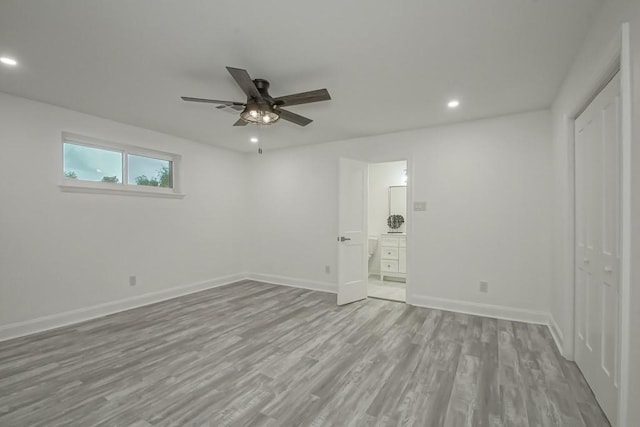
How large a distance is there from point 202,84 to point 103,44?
0.81 meters

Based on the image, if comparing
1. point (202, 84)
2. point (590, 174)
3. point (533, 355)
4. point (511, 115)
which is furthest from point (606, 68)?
point (202, 84)

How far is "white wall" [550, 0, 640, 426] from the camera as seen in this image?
131 cm

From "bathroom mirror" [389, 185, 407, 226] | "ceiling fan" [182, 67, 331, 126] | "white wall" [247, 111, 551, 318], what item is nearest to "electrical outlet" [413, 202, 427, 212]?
"white wall" [247, 111, 551, 318]

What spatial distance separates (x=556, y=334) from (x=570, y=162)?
1761 mm

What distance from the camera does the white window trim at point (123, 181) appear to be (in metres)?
3.54

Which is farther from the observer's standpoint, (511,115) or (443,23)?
(511,115)

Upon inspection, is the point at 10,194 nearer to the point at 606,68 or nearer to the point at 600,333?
the point at 606,68

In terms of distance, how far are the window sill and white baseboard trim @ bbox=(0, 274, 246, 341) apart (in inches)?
57.9

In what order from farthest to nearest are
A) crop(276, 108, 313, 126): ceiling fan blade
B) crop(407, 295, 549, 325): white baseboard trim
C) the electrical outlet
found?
the electrical outlet → crop(407, 295, 549, 325): white baseboard trim → crop(276, 108, 313, 126): ceiling fan blade

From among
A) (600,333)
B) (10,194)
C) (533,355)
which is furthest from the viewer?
(10,194)

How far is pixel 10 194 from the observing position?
120 inches

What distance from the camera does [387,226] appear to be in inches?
243

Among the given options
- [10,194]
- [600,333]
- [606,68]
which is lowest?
[600,333]

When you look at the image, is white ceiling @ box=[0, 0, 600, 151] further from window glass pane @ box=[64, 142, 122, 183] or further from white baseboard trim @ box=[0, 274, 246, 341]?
white baseboard trim @ box=[0, 274, 246, 341]
